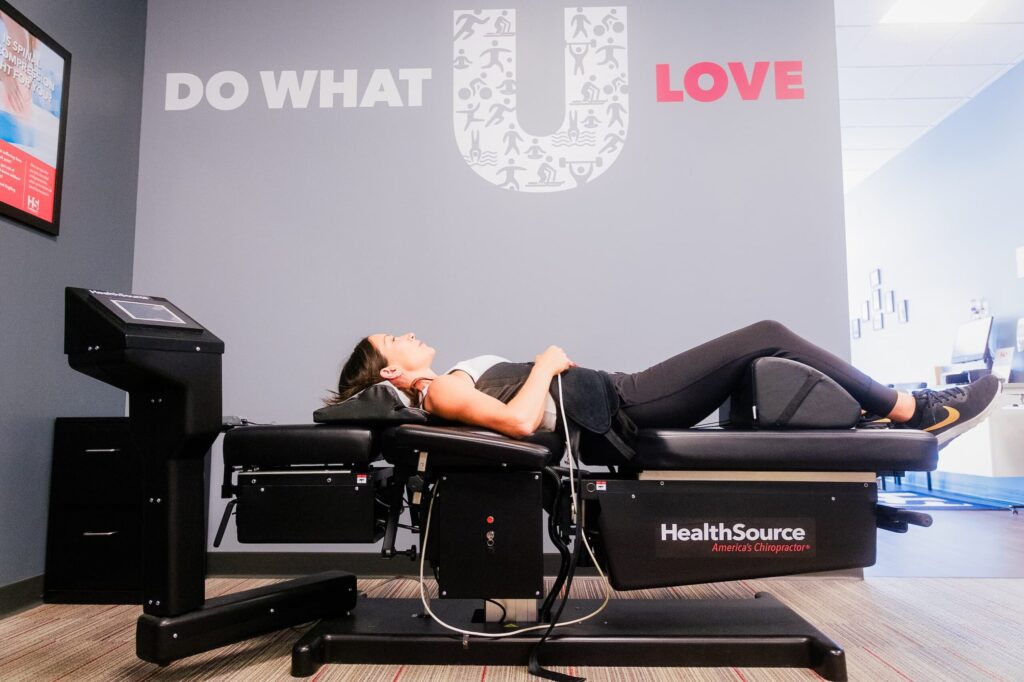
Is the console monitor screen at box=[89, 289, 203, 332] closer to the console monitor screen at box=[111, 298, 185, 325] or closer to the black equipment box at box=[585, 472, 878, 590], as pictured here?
the console monitor screen at box=[111, 298, 185, 325]

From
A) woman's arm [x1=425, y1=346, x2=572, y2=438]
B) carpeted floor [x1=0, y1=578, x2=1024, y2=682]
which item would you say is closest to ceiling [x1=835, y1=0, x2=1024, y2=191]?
carpeted floor [x1=0, y1=578, x2=1024, y2=682]

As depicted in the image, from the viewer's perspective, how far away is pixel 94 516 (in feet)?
6.93

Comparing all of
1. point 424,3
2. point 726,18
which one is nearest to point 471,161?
point 424,3

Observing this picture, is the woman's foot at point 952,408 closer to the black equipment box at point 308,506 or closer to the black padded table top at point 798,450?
the black padded table top at point 798,450

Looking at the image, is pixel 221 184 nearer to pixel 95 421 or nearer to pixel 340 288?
pixel 340 288

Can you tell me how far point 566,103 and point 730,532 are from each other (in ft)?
5.96

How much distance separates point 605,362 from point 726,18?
1507 millimetres

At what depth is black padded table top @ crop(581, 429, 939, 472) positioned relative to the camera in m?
→ 1.49

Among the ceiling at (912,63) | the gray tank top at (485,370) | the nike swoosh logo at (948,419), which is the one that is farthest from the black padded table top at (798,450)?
the ceiling at (912,63)

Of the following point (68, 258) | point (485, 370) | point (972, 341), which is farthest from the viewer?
point (972, 341)

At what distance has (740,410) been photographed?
5.49ft

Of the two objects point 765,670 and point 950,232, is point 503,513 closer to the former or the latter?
point 765,670

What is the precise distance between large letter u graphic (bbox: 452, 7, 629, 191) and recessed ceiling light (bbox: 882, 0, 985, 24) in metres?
1.92

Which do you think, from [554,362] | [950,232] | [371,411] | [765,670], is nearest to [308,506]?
[371,411]
